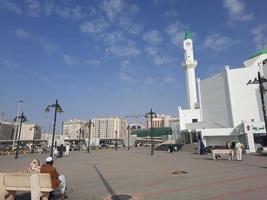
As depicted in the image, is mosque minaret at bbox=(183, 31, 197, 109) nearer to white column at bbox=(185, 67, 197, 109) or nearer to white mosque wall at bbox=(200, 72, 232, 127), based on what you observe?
white column at bbox=(185, 67, 197, 109)

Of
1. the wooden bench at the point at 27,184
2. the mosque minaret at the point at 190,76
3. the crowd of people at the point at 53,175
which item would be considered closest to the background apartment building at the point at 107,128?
the mosque minaret at the point at 190,76

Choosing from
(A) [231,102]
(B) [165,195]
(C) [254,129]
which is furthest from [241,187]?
(A) [231,102]

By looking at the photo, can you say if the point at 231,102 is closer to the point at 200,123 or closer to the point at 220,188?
the point at 200,123

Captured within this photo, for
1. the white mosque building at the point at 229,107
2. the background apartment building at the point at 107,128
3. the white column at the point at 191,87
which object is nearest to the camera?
the white mosque building at the point at 229,107

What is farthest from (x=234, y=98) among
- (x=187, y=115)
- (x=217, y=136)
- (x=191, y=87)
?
(x=191, y=87)

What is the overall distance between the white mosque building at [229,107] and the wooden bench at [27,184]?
38128 mm

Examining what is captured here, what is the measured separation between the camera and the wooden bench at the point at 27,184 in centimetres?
648

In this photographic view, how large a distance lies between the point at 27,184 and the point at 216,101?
49.2 metres

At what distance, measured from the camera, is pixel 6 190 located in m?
6.91

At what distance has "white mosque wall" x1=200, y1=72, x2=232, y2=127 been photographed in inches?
1944

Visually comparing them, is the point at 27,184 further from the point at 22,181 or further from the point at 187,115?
the point at 187,115

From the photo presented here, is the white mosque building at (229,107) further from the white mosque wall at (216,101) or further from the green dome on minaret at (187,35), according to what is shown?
the green dome on minaret at (187,35)

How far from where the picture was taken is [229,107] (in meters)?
48.4

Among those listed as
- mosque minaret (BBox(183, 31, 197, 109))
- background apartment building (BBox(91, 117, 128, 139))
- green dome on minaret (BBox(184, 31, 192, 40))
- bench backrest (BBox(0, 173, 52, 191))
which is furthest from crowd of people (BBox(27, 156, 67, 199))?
background apartment building (BBox(91, 117, 128, 139))
